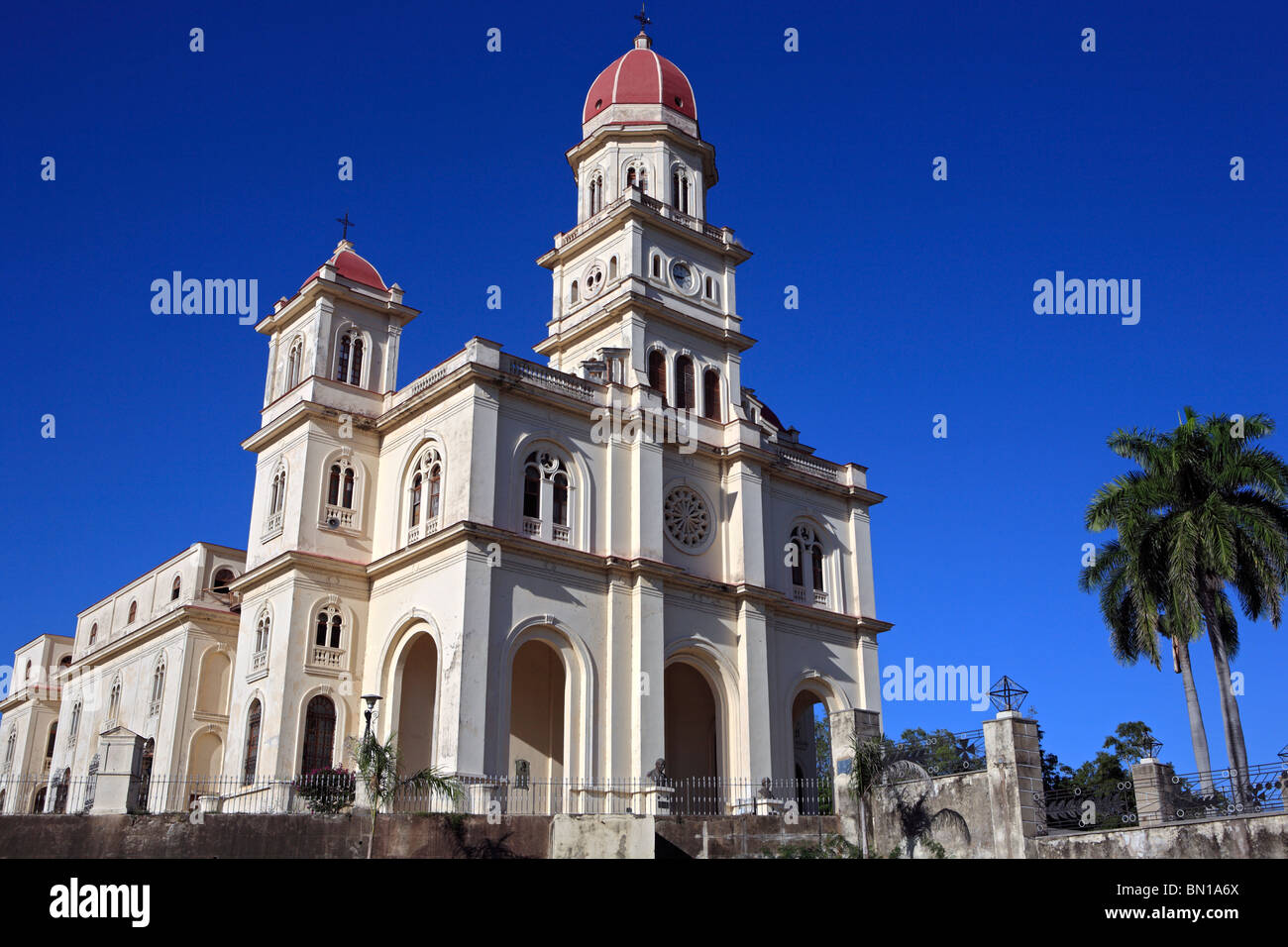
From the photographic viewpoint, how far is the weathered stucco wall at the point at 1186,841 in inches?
712

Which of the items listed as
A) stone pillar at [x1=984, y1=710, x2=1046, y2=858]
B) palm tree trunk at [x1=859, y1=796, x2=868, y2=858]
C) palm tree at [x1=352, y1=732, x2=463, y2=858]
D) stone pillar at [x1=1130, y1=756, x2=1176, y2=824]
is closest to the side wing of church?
palm tree trunk at [x1=859, y1=796, x2=868, y2=858]

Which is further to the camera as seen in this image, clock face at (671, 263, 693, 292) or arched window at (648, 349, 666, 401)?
clock face at (671, 263, 693, 292)

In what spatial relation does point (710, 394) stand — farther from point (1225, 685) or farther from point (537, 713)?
point (1225, 685)

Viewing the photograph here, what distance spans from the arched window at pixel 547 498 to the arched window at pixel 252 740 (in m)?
8.86

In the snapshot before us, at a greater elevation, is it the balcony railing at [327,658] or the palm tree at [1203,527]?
the palm tree at [1203,527]

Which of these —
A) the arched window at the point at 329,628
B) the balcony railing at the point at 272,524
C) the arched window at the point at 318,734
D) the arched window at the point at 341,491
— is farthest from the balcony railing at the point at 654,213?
the arched window at the point at 318,734

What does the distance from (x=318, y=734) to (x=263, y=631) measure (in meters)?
3.58

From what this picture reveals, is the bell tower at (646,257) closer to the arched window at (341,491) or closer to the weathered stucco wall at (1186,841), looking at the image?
the arched window at (341,491)

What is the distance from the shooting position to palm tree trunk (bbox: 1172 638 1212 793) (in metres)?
27.7

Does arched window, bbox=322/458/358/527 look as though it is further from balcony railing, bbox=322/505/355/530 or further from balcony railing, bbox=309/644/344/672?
balcony railing, bbox=309/644/344/672

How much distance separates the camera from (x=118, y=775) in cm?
2238

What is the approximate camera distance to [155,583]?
141ft

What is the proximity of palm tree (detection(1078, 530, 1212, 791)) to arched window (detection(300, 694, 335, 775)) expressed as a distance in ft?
66.8

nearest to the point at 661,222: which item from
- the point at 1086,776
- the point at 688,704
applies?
the point at 688,704
